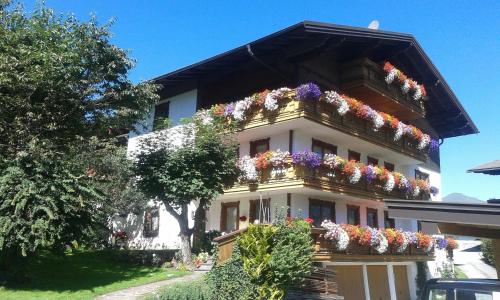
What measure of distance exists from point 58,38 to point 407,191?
60.0 ft

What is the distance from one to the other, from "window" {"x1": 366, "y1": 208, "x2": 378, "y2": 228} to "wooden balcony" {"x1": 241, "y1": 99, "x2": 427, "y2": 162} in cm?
343

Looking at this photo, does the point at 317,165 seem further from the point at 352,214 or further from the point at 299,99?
the point at 352,214

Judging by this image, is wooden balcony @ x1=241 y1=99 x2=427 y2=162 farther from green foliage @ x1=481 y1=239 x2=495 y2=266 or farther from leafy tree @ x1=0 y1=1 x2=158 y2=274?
green foliage @ x1=481 y1=239 x2=495 y2=266

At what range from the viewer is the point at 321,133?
69.0ft

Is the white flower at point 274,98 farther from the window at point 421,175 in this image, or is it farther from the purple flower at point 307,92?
the window at point 421,175

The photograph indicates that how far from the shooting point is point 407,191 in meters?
24.0

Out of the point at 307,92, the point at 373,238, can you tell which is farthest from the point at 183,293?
the point at 373,238

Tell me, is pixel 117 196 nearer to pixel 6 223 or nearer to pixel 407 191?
pixel 6 223

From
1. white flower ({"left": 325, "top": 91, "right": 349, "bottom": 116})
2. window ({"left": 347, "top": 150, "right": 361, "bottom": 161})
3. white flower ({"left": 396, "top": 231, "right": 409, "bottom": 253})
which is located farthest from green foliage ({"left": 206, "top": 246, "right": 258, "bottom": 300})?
window ({"left": 347, "top": 150, "right": 361, "bottom": 161})

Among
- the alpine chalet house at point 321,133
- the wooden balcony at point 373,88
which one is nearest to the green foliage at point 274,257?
the alpine chalet house at point 321,133

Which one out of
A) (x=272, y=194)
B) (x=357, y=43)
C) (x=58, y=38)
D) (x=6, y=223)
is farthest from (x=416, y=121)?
(x=6, y=223)

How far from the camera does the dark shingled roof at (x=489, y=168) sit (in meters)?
13.3

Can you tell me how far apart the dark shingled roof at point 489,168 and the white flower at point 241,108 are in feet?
31.1

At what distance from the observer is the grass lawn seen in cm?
1451
